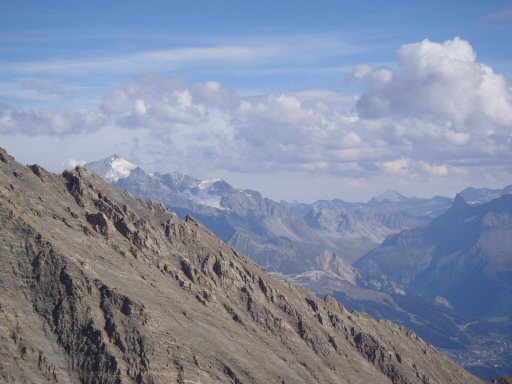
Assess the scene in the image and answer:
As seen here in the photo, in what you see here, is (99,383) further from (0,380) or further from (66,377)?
(0,380)

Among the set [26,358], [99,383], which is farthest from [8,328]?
[99,383]

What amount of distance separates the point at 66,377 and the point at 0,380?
22996 millimetres

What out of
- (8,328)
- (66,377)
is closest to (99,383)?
(66,377)

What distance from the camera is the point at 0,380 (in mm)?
179250

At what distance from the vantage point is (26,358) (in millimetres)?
192875

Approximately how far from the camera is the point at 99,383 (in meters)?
200

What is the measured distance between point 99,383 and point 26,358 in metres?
20.7

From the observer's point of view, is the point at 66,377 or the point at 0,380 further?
the point at 66,377

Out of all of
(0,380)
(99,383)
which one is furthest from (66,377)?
(0,380)

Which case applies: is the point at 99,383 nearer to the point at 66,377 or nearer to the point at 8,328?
the point at 66,377

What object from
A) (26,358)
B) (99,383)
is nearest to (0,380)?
(26,358)

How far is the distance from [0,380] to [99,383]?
29.2 m

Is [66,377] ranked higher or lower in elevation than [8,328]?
lower

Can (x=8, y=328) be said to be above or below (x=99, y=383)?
above
